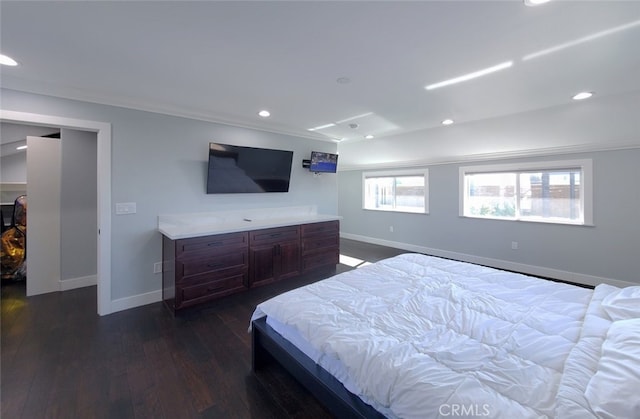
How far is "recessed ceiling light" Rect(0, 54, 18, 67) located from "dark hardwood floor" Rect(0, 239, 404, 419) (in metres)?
2.35

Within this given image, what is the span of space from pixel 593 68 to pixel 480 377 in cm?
284

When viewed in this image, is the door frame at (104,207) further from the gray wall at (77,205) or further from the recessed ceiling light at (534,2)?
the recessed ceiling light at (534,2)

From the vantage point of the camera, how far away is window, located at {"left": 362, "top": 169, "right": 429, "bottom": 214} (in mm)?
5684

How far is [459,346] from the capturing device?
4.29ft

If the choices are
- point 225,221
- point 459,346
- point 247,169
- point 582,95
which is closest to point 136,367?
point 225,221

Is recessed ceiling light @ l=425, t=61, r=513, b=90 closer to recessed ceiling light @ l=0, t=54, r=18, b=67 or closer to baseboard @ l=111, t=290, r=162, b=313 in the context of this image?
recessed ceiling light @ l=0, t=54, r=18, b=67

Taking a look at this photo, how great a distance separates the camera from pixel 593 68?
89.5 inches

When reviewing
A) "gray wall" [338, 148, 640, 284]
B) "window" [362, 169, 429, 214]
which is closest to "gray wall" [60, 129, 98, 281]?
"window" [362, 169, 429, 214]

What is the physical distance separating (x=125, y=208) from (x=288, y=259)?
6.78 ft

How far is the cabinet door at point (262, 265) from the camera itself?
3371mm

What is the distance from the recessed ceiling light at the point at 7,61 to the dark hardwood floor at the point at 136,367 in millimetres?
2353

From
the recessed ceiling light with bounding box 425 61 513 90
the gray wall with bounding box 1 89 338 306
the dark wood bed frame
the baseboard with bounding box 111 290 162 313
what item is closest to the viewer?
the dark wood bed frame

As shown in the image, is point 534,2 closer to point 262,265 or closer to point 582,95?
point 582,95

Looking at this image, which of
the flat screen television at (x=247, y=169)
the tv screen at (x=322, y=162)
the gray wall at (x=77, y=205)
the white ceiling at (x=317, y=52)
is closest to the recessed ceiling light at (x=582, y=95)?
the white ceiling at (x=317, y=52)
